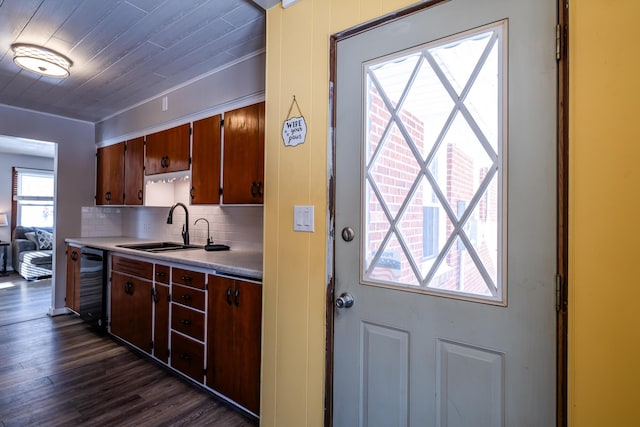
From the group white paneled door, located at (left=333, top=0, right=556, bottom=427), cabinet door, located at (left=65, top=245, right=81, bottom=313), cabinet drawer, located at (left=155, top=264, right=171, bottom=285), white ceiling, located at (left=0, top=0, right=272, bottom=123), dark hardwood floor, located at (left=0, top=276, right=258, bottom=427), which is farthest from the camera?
cabinet door, located at (left=65, top=245, right=81, bottom=313)

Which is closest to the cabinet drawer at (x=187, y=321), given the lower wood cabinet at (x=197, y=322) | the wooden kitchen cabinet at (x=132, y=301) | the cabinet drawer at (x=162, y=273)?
the lower wood cabinet at (x=197, y=322)

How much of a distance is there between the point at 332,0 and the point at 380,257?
115cm

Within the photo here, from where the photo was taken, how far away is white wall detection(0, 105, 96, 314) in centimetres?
382

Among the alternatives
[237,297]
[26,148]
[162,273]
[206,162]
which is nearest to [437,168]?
[237,297]

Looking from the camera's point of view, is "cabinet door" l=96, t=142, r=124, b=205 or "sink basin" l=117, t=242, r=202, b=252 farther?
"cabinet door" l=96, t=142, r=124, b=205

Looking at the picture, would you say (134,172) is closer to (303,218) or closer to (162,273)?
(162,273)

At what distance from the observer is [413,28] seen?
1257 mm

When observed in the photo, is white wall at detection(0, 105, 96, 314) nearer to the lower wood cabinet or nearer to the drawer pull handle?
the lower wood cabinet

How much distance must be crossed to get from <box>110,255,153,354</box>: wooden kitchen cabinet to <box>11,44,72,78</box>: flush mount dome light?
1627 millimetres

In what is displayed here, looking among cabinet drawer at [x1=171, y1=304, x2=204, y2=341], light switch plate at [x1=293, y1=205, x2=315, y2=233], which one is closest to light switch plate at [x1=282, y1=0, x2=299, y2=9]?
light switch plate at [x1=293, y1=205, x2=315, y2=233]

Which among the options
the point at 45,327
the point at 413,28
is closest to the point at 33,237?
the point at 45,327

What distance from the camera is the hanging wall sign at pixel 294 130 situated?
5.16 feet

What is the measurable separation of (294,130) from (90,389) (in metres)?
2.35

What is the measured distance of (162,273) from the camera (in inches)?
102
